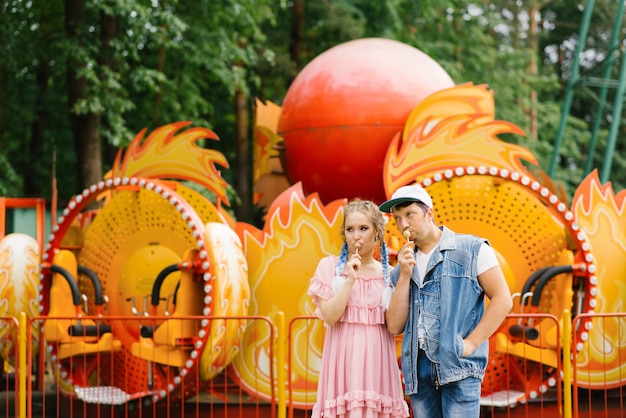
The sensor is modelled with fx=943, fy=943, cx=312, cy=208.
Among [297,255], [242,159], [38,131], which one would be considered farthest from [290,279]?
[38,131]

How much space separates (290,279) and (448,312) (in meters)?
4.11

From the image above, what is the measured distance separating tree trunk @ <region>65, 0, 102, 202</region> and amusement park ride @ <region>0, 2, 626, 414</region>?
419 cm

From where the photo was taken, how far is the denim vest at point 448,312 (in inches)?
172

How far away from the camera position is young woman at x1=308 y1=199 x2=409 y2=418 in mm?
4730

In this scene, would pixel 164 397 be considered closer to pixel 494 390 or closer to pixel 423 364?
pixel 494 390

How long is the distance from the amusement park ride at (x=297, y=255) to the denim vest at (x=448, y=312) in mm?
3120

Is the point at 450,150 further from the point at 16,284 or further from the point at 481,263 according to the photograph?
the point at 481,263

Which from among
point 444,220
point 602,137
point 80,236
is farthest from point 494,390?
point 602,137

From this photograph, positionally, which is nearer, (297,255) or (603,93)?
(297,255)

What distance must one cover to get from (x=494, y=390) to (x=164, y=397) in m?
2.91

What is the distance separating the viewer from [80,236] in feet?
31.8

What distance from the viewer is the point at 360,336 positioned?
477cm

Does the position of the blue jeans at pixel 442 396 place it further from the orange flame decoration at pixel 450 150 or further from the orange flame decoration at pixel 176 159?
the orange flame decoration at pixel 176 159

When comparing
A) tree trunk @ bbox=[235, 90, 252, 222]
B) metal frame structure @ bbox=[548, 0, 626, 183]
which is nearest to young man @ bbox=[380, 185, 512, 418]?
metal frame structure @ bbox=[548, 0, 626, 183]
